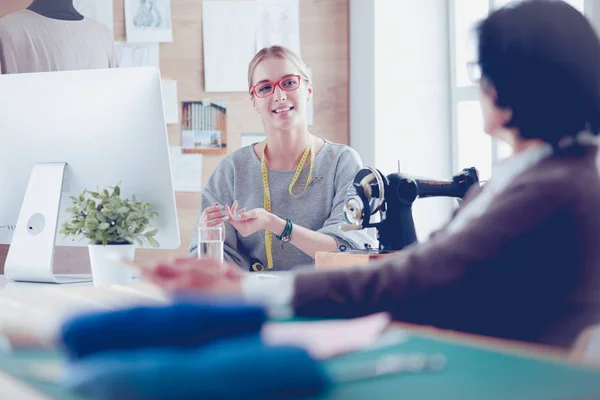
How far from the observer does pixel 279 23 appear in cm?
316

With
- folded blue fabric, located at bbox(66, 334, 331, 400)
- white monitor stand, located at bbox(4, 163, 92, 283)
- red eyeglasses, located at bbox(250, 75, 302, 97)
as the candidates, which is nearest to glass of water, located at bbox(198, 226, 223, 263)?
white monitor stand, located at bbox(4, 163, 92, 283)

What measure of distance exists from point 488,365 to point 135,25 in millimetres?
2876

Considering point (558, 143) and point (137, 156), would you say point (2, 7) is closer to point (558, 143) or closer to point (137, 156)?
point (137, 156)

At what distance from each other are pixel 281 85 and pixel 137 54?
1336 millimetres

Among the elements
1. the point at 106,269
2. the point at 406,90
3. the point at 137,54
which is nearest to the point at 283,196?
the point at 106,269

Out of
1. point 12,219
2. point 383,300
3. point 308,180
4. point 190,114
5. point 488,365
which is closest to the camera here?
point 488,365

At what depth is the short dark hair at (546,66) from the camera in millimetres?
773

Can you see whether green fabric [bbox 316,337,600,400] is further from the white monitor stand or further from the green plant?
the white monitor stand

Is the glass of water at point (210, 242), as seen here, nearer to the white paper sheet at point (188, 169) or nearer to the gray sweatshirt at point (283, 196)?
the gray sweatshirt at point (283, 196)

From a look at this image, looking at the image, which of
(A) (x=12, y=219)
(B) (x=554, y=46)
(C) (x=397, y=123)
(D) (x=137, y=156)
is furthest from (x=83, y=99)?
(C) (x=397, y=123)

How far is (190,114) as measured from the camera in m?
3.17

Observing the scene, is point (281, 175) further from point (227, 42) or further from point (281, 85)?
point (227, 42)

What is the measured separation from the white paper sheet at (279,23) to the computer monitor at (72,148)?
5.07ft

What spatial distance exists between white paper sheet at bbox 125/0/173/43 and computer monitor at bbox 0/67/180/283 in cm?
148
